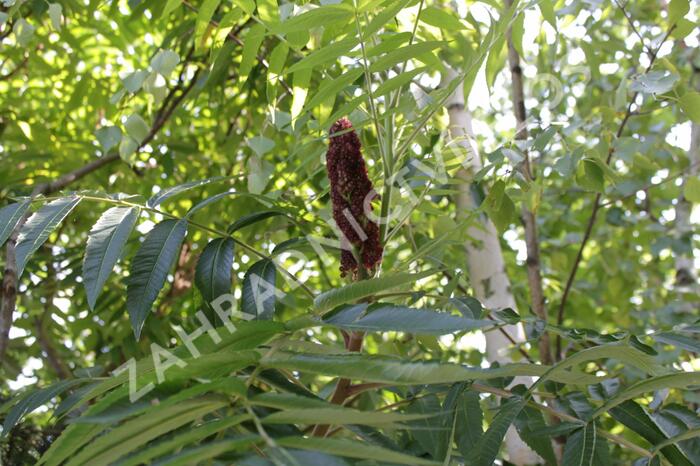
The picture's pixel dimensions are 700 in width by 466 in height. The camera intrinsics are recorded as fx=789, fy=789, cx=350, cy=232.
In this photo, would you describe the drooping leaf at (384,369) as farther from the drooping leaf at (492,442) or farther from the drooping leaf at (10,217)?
the drooping leaf at (10,217)

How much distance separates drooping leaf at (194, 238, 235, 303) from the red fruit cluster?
0.15 metres

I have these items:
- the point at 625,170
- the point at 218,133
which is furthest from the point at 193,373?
the point at 625,170

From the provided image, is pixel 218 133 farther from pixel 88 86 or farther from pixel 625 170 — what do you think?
pixel 625 170

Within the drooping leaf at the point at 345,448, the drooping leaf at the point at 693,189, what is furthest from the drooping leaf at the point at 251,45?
the drooping leaf at the point at 693,189

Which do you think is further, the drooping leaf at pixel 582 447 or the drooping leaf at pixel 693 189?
the drooping leaf at pixel 693 189

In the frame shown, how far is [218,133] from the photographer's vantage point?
2322mm

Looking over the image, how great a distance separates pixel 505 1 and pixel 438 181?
0.82 metres

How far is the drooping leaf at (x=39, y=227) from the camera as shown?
88 cm

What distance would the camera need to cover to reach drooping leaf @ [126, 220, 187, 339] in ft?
2.89

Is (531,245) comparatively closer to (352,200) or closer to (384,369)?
(352,200)

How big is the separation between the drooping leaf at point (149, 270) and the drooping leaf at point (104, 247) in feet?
0.09

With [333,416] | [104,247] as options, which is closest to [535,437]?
[333,416]

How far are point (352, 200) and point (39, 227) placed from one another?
0.39m

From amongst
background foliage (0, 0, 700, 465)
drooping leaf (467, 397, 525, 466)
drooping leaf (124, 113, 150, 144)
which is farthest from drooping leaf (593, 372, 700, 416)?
drooping leaf (124, 113, 150, 144)
